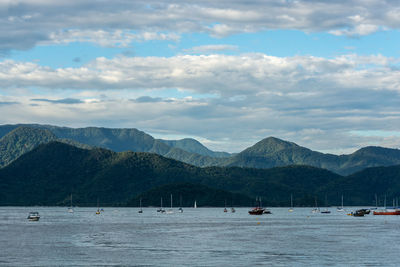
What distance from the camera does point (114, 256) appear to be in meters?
99.2

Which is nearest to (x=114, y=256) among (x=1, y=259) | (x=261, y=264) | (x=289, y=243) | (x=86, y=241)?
(x=1, y=259)

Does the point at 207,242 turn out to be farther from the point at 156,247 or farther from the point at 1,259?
the point at 1,259

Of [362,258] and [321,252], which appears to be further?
[321,252]

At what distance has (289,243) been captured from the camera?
130m

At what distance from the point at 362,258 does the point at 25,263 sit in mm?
→ 50925

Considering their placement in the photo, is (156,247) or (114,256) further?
(156,247)

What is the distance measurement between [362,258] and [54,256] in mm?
49016

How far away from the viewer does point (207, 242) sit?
131250 millimetres

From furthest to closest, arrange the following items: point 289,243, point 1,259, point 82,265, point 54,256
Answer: point 289,243 < point 54,256 < point 1,259 < point 82,265

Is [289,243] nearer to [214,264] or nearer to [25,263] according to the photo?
[214,264]

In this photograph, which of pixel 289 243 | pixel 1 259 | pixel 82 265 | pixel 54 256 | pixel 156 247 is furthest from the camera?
pixel 289 243

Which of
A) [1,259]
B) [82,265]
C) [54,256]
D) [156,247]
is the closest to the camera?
[82,265]

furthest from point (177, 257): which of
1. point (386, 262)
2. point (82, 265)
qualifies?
point (386, 262)

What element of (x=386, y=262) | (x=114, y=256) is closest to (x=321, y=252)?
(x=386, y=262)
